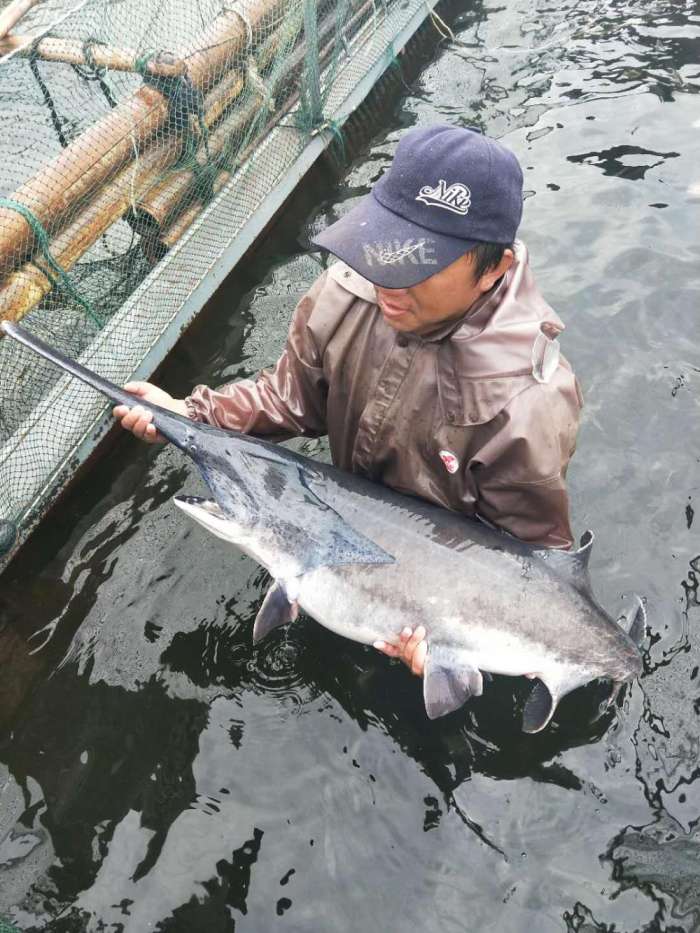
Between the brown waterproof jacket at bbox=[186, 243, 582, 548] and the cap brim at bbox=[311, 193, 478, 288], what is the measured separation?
A: 1.18 feet

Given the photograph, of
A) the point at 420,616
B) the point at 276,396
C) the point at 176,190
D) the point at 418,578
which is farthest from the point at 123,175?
the point at 420,616

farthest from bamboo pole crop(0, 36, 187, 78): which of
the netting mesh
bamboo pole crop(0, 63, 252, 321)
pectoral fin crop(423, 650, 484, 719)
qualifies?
pectoral fin crop(423, 650, 484, 719)

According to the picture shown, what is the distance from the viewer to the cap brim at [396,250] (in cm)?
274

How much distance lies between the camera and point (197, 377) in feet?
18.4

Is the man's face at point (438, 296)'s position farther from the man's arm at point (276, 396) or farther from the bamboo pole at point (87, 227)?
the bamboo pole at point (87, 227)

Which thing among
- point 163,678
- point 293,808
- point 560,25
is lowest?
point 293,808

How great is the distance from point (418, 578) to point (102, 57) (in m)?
4.20

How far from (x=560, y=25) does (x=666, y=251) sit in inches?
180

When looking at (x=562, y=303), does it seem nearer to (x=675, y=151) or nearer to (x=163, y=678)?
(x=675, y=151)


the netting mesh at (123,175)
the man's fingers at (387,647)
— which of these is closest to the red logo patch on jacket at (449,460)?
the man's fingers at (387,647)

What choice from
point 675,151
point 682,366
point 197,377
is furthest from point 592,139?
point 197,377

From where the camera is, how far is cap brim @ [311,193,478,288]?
2738 millimetres

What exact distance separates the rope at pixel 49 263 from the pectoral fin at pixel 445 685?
9.79 ft

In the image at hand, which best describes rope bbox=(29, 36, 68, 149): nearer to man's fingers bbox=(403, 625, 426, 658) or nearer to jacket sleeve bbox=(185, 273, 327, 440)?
jacket sleeve bbox=(185, 273, 327, 440)
